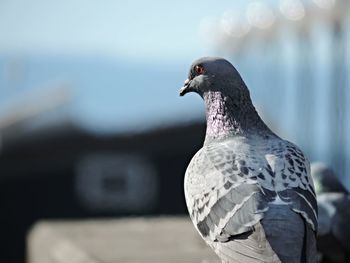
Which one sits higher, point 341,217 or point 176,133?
point 341,217

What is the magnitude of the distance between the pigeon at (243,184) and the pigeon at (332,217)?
78 cm

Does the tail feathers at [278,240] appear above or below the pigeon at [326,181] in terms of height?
above

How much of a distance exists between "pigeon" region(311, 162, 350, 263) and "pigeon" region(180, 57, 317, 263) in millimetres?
784

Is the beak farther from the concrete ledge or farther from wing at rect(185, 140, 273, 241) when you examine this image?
the concrete ledge

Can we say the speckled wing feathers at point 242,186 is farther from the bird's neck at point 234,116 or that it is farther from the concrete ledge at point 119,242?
the concrete ledge at point 119,242

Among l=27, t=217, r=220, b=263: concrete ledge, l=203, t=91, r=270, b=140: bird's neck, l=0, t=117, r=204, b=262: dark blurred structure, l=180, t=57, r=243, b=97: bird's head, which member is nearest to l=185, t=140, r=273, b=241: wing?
l=203, t=91, r=270, b=140: bird's neck

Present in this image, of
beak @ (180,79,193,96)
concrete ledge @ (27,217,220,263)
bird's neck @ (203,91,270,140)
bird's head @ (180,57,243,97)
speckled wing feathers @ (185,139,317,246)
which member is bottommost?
concrete ledge @ (27,217,220,263)

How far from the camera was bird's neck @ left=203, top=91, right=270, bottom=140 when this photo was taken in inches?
159

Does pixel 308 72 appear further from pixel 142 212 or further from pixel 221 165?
pixel 221 165

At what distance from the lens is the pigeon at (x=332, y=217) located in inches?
181

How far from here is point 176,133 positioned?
19422 millimetres

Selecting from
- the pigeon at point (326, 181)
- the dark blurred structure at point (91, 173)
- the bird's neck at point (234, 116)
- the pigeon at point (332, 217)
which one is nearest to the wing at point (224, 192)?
the bird's neck at point (234, 116)

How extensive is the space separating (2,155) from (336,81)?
772cm

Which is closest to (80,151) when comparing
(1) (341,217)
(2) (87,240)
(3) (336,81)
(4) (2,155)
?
(4) (2,155)
